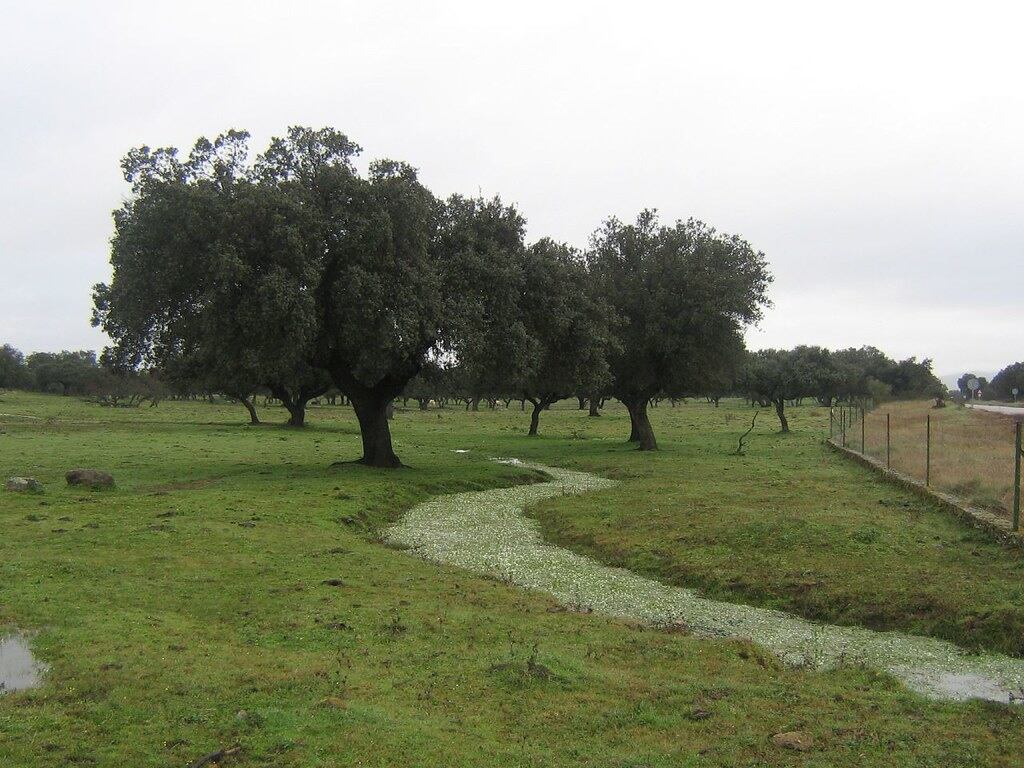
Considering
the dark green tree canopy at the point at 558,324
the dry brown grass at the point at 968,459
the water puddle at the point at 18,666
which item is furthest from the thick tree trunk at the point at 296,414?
the water puddle at the point at 18,666

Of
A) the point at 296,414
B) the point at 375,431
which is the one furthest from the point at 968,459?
the point at 296,414

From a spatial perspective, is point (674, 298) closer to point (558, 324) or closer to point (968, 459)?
point (558, 324)

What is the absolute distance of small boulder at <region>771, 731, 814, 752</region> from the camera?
7660 mm

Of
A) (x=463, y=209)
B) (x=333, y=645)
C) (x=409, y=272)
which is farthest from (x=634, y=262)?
(x=333, y=645)

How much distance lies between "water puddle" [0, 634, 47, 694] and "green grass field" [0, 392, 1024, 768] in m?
0.22

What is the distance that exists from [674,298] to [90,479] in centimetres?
3019

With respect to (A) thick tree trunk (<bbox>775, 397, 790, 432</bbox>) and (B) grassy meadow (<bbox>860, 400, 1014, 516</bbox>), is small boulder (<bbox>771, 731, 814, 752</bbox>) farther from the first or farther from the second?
(A) thick tree trunk (<bbox>775, 397, 790, 432</bbox>)

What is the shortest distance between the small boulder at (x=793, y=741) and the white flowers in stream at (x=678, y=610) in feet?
9.67

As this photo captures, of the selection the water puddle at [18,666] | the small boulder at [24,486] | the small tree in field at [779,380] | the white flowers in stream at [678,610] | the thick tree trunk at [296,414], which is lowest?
the white flowers in stream at [678,610]

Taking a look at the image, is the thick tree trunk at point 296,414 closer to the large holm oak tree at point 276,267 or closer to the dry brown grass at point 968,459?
the large holm oak tree at point 276,267

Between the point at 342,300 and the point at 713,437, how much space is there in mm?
39459

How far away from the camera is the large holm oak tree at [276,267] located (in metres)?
28.8

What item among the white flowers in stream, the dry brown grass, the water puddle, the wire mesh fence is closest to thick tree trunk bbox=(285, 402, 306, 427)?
the white flowers in stream

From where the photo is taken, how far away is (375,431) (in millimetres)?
35719
